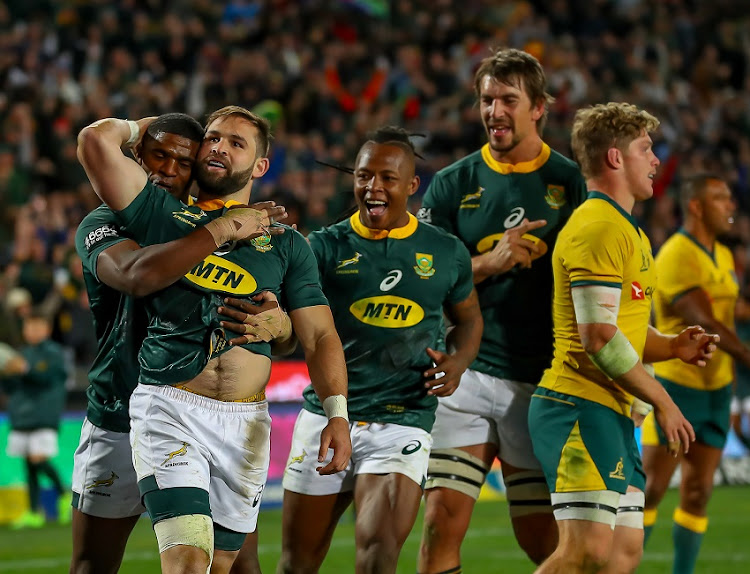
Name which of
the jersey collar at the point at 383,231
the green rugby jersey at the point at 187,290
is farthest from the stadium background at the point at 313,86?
the green rugby jersey at the point at 187,290

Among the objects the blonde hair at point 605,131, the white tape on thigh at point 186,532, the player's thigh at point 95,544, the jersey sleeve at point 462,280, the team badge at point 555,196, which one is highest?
the blonde hair at point 605,131

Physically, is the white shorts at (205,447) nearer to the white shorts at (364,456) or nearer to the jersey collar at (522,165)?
the white shorts at (364,456)

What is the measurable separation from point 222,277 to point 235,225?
0.28m

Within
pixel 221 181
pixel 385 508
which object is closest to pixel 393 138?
pixel 221 181

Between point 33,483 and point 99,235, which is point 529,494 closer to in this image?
Result: point 99,235

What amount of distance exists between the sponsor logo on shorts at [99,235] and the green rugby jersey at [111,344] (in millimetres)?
43

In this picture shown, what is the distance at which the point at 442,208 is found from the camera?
257 inches

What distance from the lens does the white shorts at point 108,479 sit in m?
5.33

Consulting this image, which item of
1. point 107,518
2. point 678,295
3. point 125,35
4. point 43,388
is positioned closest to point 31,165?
point 125,35

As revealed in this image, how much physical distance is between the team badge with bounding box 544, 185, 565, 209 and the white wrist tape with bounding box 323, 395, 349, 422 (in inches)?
75.4

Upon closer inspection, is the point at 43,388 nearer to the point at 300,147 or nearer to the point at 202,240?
the point at 300,147

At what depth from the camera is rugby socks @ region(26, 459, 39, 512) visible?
38.9ft

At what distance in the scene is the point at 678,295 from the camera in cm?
820

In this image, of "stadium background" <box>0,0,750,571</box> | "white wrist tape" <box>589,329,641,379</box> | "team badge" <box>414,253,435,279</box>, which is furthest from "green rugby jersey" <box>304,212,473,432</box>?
"stadium background" <box>0,0,750,571</box>
